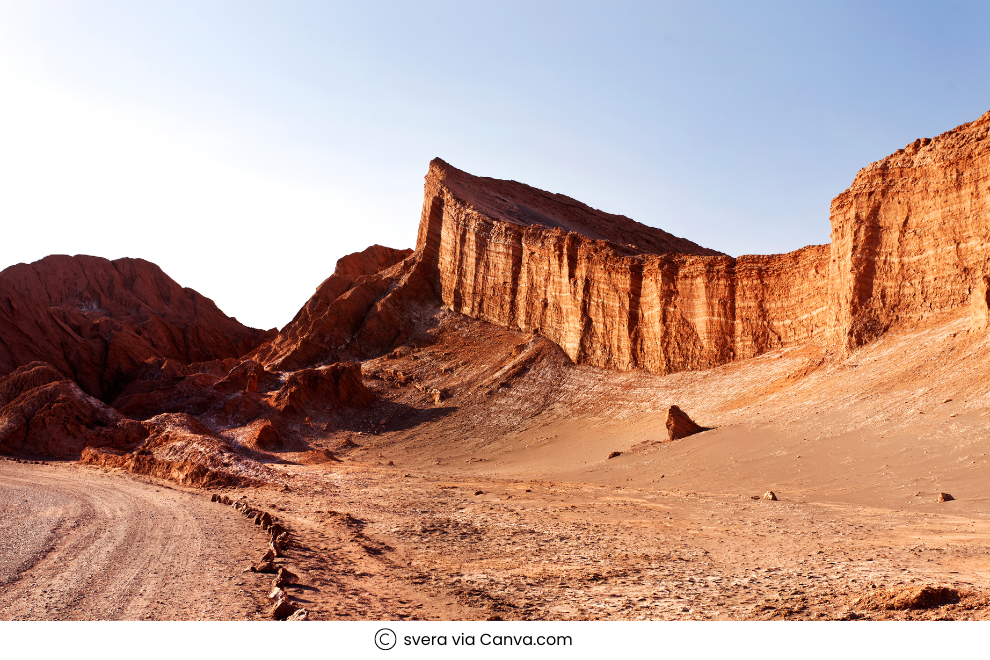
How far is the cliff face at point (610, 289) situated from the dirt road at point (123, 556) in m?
22.2

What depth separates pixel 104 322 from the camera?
50750mm

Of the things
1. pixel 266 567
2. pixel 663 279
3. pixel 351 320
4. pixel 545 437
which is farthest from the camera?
pixel 351 320

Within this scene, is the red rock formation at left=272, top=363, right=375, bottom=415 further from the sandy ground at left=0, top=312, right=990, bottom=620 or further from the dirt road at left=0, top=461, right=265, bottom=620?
the dirt road at left=0, top=461, right=265, bottom=620

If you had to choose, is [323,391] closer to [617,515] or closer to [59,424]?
[59,424]

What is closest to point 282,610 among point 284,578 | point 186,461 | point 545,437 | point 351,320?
point 284,578

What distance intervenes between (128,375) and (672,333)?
116 ft

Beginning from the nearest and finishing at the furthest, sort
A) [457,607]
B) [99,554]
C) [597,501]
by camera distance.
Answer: [457,607] < [99,554] < [597,501]

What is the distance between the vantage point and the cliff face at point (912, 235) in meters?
22.2

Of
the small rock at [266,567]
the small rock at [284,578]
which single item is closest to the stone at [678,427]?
the small rock at [266,567]

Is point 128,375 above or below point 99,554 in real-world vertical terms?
above

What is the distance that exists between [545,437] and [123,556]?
21.1 metres

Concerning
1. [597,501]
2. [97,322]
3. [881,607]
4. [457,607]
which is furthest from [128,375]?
[881,607]

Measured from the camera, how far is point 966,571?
7812 mm

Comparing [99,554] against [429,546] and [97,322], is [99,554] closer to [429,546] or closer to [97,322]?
[429,546]
